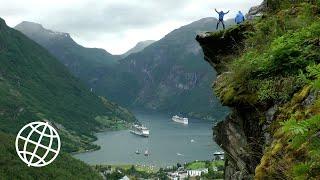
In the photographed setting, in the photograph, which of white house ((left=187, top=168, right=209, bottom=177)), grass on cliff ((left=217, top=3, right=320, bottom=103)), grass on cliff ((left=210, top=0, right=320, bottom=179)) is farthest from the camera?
white house ((left=187, top=168, right=209, bottom=177))

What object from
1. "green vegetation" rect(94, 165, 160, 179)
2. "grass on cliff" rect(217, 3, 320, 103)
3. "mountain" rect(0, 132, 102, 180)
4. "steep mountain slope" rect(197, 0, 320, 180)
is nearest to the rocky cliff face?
"steep mountain slope" rect(197, 0, 320, 180)

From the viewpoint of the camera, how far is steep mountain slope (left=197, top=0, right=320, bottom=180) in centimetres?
869

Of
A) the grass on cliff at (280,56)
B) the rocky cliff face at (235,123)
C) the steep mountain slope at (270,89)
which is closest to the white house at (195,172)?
the rocky cliff face at (235,123)

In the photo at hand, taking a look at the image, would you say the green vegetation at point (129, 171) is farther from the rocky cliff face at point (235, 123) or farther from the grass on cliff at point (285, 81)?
the grass on cliff at point (285, 81)

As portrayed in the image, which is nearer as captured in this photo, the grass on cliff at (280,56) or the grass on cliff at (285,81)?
the grass on cliff at (285,81)

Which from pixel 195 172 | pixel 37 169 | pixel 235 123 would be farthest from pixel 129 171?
pixel 235 123

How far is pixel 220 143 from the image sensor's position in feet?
50.4

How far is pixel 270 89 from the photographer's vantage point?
37.2 feet

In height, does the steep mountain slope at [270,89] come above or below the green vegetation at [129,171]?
above

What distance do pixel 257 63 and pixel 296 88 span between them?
171cm

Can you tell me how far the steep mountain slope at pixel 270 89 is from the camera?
869cm

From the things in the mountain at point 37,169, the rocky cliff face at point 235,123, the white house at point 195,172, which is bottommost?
the white house at point 195,172

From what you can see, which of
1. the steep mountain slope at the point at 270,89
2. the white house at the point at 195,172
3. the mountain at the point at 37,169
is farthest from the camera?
the white house at the point at 195,172

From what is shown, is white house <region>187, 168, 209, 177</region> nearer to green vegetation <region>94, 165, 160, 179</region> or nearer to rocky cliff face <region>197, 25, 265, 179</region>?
green vegetation <region>94, 165, 160, 179</region>
